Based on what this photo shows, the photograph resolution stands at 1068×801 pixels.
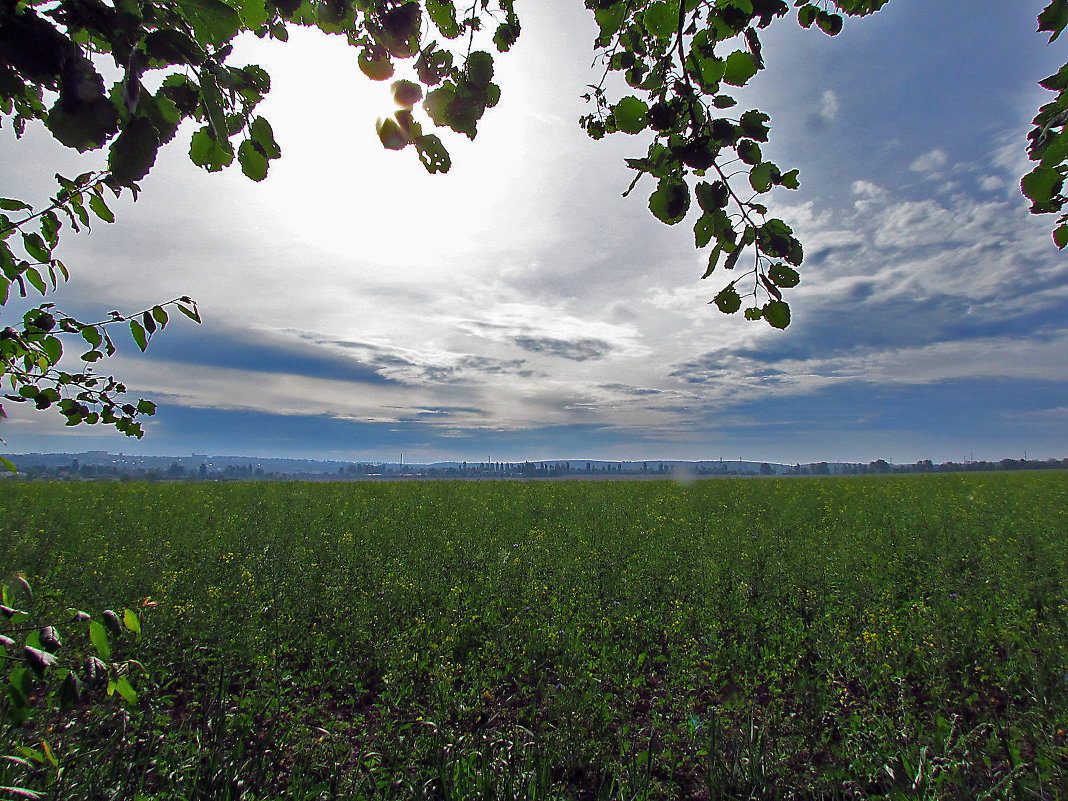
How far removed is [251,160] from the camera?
1.09 metres

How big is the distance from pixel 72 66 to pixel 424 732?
4078 mm

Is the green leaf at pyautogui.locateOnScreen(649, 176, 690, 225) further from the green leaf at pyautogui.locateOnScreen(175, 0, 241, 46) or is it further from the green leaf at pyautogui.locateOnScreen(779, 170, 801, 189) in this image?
the green leaf at pyautogui.locateOnScreen(175, 0, 241, 46)

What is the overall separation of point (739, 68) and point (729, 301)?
0.57 m

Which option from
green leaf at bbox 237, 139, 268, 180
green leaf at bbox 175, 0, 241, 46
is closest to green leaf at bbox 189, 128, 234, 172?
green leaf at bbox 237, 139, 268, 180

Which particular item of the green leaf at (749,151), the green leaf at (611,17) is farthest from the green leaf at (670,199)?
the green leaf at (611,17)

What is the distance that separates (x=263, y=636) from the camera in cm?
443

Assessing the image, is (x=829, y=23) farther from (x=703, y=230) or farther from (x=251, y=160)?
(x=251, y=160)

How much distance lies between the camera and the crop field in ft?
9.20

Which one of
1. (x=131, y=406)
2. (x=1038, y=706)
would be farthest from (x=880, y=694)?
(x=131, y=406)

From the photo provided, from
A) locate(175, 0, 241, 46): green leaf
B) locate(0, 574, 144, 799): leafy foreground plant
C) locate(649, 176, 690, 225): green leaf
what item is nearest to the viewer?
locate(175, 0, 241, 46): green leaf

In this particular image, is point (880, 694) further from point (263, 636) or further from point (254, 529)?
point (254, 529)

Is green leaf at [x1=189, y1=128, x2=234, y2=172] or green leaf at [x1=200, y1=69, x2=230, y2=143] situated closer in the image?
green leaf at [x1=200, y1=69, x2=230, y2=143]

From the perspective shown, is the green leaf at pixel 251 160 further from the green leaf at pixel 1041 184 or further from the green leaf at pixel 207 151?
the green leaf at pixel 1041 184

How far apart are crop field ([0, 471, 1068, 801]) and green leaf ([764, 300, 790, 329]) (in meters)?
1.55
